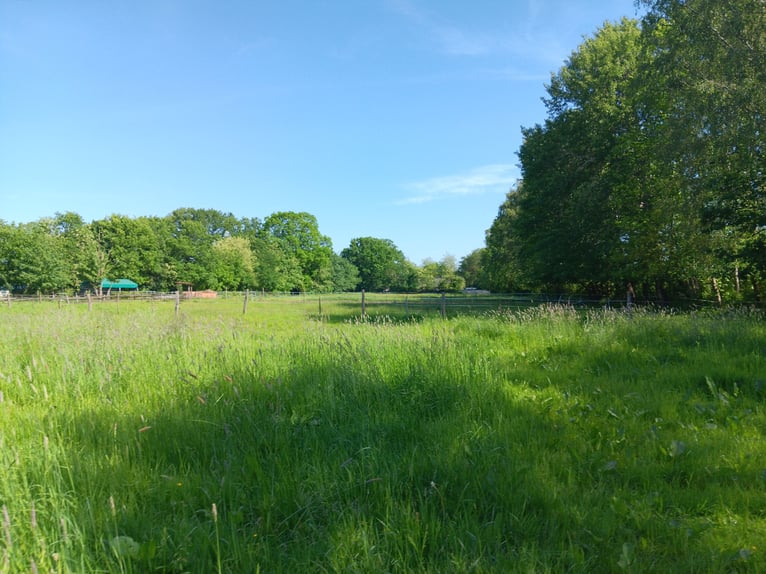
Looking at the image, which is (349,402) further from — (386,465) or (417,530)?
(417,530)

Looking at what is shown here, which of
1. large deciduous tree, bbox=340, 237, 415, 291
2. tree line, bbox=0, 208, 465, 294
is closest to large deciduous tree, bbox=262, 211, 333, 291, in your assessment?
tree line, bbox=0, 208, 465, 294

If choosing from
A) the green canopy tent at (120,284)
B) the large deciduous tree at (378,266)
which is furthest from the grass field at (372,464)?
the large deciduous tree at (378,266)

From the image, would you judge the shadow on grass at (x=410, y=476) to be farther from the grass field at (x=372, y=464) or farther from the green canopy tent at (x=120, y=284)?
the green canopy tent at (x=120, y=284)

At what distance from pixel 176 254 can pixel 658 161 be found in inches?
2586

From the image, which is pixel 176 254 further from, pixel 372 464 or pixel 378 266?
pixel 372 464

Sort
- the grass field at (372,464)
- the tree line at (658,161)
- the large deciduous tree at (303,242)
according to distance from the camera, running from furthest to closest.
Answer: the large deciduous tree at (303,242) → the tree line at (658,161) → the grass field at (372,464)

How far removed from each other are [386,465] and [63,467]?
2080mm

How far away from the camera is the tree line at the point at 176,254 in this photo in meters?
47.3

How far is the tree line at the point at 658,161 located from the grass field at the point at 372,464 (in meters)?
12.6

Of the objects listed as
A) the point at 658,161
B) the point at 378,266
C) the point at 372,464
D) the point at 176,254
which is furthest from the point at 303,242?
the point at 372,464

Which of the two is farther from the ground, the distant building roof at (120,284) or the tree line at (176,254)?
the tree line at (176,254)

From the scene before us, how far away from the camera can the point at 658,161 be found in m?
16.9

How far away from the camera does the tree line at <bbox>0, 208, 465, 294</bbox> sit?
155 feet

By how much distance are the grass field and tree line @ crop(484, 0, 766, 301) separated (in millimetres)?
12587
